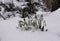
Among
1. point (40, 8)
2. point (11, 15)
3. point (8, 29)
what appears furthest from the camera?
point (40, 8)

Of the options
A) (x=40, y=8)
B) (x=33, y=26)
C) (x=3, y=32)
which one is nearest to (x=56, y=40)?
(x=33, y=26)

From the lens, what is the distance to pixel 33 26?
146 inches

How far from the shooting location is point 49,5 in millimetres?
5176

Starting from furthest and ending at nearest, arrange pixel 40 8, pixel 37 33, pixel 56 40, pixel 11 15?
1. pixel 40 8
2. pixel 11 15
3. pixel 37 33
4. pixel 56 40

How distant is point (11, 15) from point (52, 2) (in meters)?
1.05

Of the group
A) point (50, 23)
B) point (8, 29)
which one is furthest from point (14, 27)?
point (50, 23)

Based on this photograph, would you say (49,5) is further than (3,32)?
Yes

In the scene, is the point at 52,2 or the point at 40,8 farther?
the point at 40,8

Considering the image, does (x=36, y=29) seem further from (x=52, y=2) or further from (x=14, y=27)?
(x=52, y=2)

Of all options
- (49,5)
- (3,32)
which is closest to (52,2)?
(49,5)

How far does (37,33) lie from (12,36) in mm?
426

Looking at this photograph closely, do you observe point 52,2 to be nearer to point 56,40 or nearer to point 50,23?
point 50,23

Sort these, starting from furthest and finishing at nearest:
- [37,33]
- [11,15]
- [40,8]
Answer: [40,8], [11,15], [37,33]

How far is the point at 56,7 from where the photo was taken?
5242 mm
